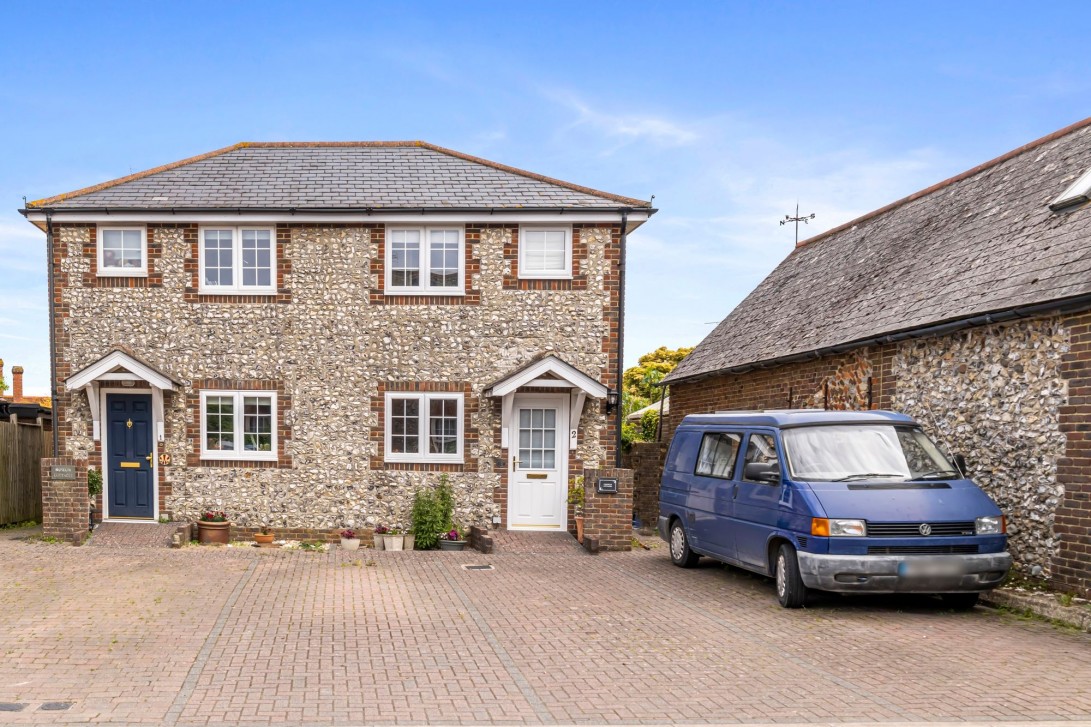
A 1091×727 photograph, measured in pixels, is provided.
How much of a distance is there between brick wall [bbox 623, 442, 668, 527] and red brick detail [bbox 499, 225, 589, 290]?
508cm

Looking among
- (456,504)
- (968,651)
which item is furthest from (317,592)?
(968,651)

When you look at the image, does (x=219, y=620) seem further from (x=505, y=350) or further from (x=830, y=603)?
(x=505, y=350)

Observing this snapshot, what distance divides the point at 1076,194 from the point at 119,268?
581 inches

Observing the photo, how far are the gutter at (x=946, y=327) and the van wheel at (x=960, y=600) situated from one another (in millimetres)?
3119

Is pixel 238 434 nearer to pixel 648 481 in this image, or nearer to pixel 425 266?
pixel 425 266

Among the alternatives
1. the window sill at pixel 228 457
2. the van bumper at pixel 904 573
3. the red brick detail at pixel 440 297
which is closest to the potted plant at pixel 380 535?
the window sill at pixel 228 457

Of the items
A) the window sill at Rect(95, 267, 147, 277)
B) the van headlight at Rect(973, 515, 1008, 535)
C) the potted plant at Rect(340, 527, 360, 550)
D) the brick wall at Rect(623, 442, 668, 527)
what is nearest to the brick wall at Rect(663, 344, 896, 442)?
the brick wall at Rect(623, 442, 668, 527)

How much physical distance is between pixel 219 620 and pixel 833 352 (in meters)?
9.66

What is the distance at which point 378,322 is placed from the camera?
15.3m

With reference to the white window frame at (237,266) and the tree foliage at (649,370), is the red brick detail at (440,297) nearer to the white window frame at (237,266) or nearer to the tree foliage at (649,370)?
the white window frame at (237,266)

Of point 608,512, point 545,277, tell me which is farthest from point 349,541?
point 545,277

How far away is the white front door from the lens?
49.8ft

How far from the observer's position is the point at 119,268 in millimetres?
15352

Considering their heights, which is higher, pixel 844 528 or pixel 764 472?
pixel 764 472
